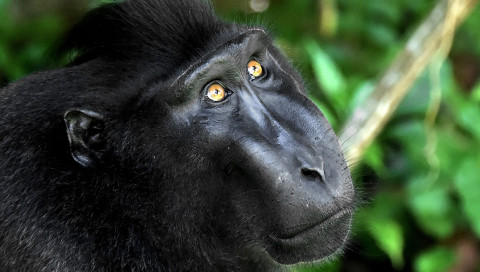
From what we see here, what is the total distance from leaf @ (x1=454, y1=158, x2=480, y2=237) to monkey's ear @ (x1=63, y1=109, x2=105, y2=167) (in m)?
2.57

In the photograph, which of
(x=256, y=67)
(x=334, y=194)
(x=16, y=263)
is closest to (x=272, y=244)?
(x=334, y=194)

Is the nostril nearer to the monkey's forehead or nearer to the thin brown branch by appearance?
the monkey's forehead

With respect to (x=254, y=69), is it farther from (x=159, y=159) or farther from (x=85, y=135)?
(x=85, y=135)

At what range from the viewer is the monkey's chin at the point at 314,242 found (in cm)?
280

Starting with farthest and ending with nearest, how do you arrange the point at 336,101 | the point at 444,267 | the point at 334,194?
the point at 444,267 → the point at 336,101 → the point at 334,194

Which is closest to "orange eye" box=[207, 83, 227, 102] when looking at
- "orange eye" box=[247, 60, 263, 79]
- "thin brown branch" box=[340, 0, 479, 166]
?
"orange eye" box=[247, 60, 263, 79]

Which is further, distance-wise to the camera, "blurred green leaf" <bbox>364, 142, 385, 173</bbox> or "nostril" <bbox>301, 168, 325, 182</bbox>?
"blurred green leaf" <bbox>364, 142, 385, 173</bbox>

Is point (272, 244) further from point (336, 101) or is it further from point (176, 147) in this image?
point (336, 101)

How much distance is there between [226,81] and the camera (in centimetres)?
289

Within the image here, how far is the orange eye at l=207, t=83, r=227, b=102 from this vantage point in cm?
287

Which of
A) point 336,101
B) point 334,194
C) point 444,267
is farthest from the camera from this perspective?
point 444,267

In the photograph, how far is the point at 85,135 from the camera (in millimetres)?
2924

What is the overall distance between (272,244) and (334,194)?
1.00ft

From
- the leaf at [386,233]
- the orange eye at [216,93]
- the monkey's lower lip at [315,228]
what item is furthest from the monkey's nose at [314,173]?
the leaf at [386,233]
